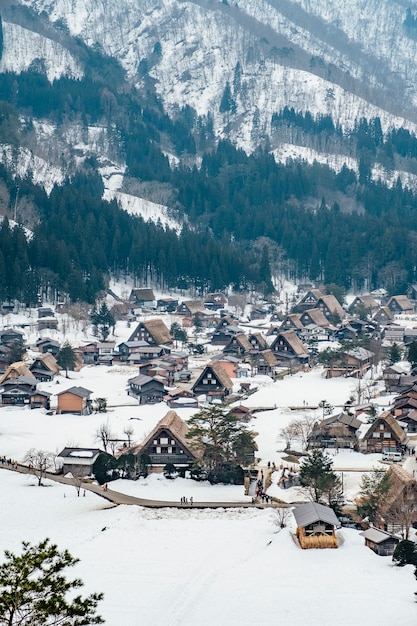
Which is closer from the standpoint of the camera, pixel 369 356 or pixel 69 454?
pixel 69 454

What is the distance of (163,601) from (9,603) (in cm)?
980

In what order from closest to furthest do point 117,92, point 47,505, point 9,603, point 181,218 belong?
point 9,603 < point 47,505 < point 181,218 < point 117,92

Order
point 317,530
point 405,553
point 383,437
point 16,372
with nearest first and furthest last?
1. point 405,553
2. point 317,530
3. point 383,437
4. point 16,372

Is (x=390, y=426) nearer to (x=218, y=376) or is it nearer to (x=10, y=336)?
(x=218, y=376)

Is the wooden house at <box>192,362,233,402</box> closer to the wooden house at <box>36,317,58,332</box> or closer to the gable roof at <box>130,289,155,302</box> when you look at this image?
the wooden house at <box>36,317,58,332</box>

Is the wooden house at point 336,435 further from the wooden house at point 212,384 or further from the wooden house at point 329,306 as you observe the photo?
the wooden house at point 329,306

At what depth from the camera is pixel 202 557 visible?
2661 cm

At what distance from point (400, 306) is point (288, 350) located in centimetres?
3141

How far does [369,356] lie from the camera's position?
6244 centimetres

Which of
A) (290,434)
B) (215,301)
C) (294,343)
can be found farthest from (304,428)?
(215,301)

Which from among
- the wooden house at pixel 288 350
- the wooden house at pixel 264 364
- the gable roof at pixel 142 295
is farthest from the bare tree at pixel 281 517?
the gable roof at pixel 142 295

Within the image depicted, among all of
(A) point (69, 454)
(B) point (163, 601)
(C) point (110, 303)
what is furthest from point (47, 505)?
(C) point (110, 303)

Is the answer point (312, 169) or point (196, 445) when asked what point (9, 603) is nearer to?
point (196, 445)

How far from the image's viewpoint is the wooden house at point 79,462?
36906 millimetres
